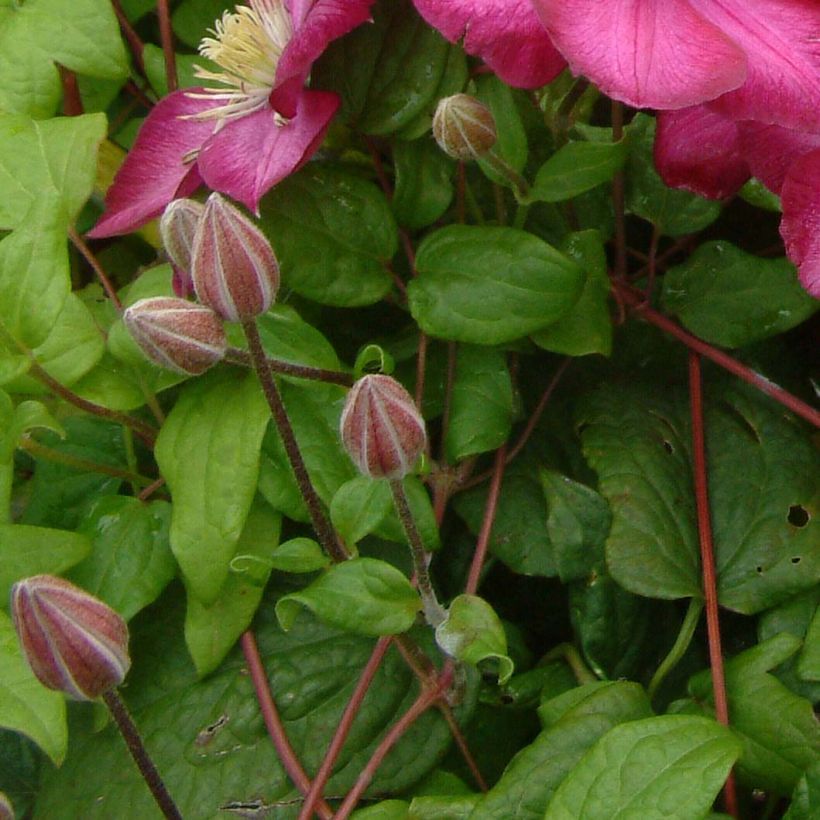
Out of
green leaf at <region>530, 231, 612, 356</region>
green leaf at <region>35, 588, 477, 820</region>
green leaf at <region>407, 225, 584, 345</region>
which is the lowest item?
green leaf at <region>35, 588, 477, 820</region>

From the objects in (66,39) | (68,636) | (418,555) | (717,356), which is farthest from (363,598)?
(66,39)

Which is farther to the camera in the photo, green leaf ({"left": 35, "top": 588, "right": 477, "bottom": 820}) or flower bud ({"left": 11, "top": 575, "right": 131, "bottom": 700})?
green leaf ({"left": 35, "top": 588, "right": 477, "bottom": 820})

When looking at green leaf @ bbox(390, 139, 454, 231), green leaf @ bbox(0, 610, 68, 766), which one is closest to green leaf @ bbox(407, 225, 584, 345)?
green leaf @ bbox(390, 139, 454, 231)

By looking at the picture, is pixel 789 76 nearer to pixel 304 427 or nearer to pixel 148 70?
pixel 304 427

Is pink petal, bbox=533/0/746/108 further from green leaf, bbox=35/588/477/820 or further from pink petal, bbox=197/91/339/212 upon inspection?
green leaf, bbox=35/588/477/820

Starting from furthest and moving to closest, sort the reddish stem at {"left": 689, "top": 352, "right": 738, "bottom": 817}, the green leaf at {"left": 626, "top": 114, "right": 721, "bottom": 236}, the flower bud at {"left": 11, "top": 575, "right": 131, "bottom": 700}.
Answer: the green leaf at {"left": 626, "top": 114, "right": 721, "bottom": 236}, the reddish stem at {"left": 689, "top": 352, "right": 738, "bottom": 817}, the flower bud at {"left": 11, "top": 575, "right": 131, "bottom": 700}

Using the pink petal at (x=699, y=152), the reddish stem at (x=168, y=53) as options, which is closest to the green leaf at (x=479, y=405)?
the pink petal at (x=699, y=152)

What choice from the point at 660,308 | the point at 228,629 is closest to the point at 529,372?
the point at 660,308

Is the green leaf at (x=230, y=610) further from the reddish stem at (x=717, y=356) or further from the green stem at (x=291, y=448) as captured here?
the reddish stem at (x=717, y=356)
